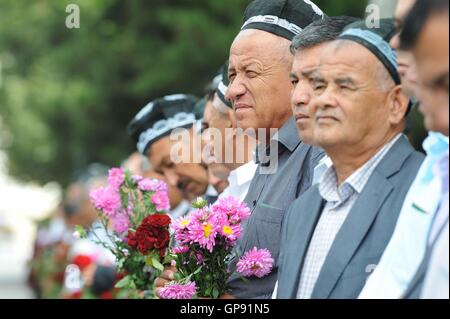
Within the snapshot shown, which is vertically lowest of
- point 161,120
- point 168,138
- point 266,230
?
point 168,138

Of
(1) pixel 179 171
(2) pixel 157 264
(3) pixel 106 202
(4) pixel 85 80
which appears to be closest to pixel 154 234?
(2) pixel 157 264

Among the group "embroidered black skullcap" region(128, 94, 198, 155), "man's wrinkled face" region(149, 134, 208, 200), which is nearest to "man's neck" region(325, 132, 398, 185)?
"man's wrinkled face" region(149, 134, 208, 200)

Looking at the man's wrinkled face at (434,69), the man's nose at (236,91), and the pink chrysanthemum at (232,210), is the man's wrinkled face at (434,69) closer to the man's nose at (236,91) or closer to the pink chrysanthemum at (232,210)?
the pink chrysanthemum at (232,210)

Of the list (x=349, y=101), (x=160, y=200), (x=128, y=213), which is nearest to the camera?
(x=349, y=101)

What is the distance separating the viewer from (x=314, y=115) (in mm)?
4863

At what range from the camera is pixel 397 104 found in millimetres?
4918

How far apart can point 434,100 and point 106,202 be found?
3.47 m

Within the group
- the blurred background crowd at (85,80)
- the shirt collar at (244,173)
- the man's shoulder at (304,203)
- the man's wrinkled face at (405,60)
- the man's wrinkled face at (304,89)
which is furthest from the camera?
the blurred background crowd at (85,80)

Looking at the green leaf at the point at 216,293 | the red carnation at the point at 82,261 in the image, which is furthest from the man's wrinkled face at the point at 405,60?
the red carnation at the point at 82,261

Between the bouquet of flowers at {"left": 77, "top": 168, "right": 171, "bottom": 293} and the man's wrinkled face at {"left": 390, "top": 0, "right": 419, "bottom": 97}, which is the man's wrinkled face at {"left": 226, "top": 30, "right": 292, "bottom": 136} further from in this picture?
the man's wrinkled face at {"left": 390, "top": 0, "right": 419, "bottom": 97}

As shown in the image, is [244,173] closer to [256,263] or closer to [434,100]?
[256,263]

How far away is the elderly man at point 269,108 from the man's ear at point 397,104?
3.01 ft

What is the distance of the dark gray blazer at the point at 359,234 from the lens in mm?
4656

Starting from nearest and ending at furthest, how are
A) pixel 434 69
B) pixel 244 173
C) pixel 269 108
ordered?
1. pixel 434 69
2. pixel 269 108
3. pixel 244 173
